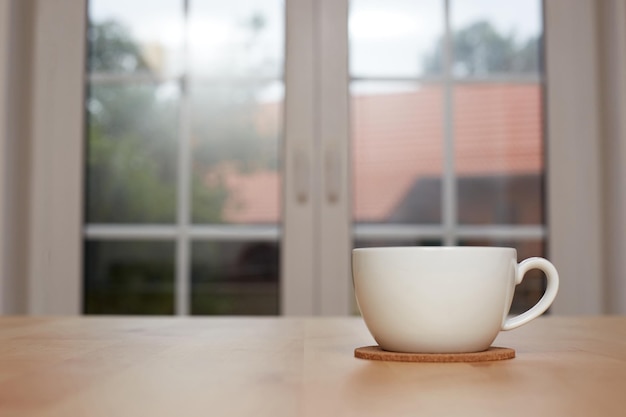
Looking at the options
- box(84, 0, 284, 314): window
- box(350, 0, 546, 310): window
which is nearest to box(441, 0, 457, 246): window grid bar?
box(350, 0, 546, 310): window

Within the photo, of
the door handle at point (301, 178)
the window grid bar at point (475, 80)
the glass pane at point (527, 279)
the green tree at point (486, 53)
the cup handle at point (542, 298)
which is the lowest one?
the glass pane at point (527, 279)

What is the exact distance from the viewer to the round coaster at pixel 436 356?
1.47ft

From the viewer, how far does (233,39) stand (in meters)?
2.27

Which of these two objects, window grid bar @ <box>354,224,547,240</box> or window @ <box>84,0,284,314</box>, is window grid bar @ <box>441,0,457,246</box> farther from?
window @ <box>84,0,284,314</box>

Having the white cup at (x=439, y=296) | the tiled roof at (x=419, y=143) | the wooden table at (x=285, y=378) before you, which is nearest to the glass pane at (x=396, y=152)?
the tiled roof at (x=419, y=143)

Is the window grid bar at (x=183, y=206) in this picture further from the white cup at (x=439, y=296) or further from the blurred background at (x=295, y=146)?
the white cup at (x=439, y=296)

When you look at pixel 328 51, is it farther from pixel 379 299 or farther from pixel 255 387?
pixel 255 387

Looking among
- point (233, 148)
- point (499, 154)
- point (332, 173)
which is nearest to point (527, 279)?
point (499, 154)

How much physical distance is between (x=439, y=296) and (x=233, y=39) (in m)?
1.89

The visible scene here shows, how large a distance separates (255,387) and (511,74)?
206 cm

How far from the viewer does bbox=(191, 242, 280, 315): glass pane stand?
2.19m

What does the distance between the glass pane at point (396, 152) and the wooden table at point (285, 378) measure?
5.19ft

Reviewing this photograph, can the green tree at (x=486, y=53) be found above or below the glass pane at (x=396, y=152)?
above

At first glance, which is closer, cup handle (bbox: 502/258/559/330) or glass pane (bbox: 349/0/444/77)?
cup handle (bbox: 502/258/559/330)
